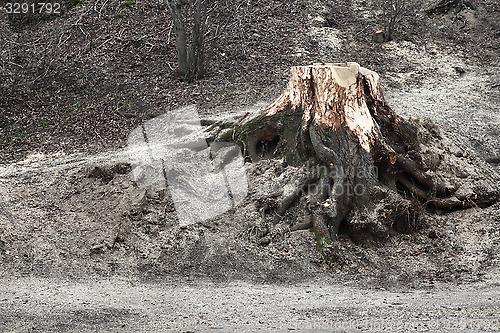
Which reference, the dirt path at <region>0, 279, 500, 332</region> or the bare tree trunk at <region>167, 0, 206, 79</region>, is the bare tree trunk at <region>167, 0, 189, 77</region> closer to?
the bare tree trunk at <region>167, 0, 206, 79</region>

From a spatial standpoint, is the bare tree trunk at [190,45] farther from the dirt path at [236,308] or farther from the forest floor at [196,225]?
the dirt path at [236,308]

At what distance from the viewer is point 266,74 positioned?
428 inches

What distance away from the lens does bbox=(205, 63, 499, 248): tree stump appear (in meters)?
5.96

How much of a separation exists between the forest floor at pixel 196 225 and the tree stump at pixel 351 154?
0.26 meters

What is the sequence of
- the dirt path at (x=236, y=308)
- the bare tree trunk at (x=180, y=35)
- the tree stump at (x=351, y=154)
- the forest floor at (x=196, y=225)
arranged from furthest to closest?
the bare tree trunk at (x=180, y=35) → the tree stump at (x=351, y=154) → the forest floor at (x=196, y=225) → the dirt path at (x=236, y=308)

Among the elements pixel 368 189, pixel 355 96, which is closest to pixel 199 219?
pixel 368 189

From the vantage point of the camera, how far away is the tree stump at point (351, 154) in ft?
19.6

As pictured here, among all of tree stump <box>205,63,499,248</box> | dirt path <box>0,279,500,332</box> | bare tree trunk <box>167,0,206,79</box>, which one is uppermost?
bare tree trunk <box>167,0,206,79</box>

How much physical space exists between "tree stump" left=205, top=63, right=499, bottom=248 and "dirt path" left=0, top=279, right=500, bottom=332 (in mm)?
1187

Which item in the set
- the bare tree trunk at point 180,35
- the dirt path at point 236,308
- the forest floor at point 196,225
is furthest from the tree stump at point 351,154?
the bare tree trunk at point 180,35

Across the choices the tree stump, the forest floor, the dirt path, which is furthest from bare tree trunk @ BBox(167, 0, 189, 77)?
the dirt path

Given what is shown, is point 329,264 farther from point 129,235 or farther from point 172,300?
point 129,235

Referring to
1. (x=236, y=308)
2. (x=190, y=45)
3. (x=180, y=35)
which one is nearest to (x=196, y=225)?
(x=236, y=308)

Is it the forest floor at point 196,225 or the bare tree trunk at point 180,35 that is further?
the bare tree trunk at point 180,35
